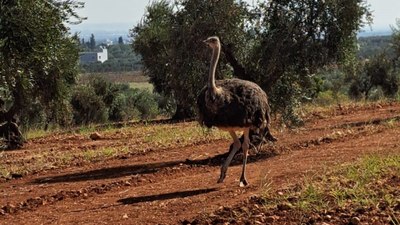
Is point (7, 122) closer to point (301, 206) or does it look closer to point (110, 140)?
point (110, 140)

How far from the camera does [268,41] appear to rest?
12977mm

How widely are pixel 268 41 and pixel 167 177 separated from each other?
12.5 feet

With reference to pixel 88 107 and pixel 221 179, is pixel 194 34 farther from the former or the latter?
pixel 88 107

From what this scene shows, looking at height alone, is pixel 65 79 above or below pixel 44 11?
below

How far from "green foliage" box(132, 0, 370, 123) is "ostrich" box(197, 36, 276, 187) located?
8.59ft

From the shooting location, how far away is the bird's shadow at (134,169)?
1135 centimetres

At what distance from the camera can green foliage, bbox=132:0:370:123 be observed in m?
12.6

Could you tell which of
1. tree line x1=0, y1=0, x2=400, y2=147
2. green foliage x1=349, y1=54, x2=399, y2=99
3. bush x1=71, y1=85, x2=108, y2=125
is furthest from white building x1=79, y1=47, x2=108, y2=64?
tree line x1=0, y1=0, x2=400, y2=147

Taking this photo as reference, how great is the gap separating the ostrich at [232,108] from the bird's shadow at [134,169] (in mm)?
2152

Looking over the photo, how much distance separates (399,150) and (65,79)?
33.6 ft

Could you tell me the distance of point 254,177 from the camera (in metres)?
9.98

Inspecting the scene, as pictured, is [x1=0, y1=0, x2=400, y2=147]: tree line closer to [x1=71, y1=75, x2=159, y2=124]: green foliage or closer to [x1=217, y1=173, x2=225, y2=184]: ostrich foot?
[x1=217, y1=173, x2=225, y2=184]: ostrich foot

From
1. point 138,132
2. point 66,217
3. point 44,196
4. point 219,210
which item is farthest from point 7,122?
point 219,210

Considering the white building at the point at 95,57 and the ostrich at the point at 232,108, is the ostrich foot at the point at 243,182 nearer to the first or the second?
the ostrich at the point at 232,108
